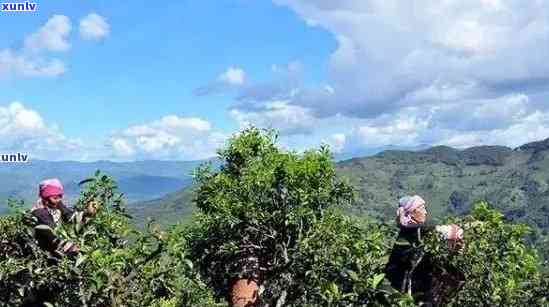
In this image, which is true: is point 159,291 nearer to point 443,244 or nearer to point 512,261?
point 443,244

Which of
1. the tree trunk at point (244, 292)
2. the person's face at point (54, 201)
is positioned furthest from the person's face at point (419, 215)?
the tree trunk at point (244, 292)

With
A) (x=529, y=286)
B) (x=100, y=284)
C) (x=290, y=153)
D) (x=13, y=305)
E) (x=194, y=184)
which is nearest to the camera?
(x=100, y=284)

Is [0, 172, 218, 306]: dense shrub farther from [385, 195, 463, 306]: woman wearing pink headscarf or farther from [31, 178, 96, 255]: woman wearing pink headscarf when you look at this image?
[385, 195, 463, 306]: woman wearing pink headscarf

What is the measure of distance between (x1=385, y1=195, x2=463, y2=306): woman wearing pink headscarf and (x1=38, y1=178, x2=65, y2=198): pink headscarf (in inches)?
258

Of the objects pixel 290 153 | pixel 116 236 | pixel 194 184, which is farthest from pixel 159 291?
pixel 194 184

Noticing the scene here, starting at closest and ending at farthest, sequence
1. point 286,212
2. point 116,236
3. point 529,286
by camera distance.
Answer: point 116,236
point 529,286
point 286,212

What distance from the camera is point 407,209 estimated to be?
13188mm

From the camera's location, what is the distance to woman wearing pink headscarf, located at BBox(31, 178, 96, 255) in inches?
417

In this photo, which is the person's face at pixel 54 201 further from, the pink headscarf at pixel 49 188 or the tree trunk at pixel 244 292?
the tree trunk at pixel 244 292

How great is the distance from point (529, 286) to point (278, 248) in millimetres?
12584

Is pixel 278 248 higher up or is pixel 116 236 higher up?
pixel 116 236

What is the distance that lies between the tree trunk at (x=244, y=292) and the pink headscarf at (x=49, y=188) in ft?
42.5

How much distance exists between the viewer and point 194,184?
3238 centimetres

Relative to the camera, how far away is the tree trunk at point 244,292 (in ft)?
83.2
